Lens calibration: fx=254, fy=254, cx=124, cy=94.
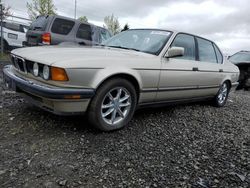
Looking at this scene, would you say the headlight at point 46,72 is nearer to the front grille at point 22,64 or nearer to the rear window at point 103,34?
the front grille at point 22,64

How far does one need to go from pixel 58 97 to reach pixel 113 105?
78 centimetres

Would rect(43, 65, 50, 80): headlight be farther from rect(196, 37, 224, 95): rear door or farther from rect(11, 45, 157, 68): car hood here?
rect(196, 37, 224, 95): rear door

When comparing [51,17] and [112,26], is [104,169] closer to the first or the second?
[51,17]

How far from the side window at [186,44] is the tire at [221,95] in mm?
1448

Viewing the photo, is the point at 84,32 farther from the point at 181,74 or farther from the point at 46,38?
the point at 181,74

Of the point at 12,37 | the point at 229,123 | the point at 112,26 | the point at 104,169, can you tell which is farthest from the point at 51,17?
the point at 112,26

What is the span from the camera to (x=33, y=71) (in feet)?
9.84

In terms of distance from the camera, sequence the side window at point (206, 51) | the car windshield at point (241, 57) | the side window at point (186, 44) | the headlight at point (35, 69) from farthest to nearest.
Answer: the car windshield at point (241, 57), the side window at point (206, 51), the side window at point (186, 44), the headlight at point (35, 69)

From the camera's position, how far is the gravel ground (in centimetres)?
235

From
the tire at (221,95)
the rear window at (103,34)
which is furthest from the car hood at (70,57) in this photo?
the rear window at (103,34)

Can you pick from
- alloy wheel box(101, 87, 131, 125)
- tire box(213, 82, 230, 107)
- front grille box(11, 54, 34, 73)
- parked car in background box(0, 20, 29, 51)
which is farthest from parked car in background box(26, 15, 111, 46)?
alloy wheel box(101, 87, 131, 125)

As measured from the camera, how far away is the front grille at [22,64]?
3.07 metres

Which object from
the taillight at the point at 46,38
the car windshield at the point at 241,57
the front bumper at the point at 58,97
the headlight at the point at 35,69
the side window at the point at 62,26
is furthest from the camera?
the car windshield at the point at 241,57

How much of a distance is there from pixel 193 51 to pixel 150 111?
1335mm
